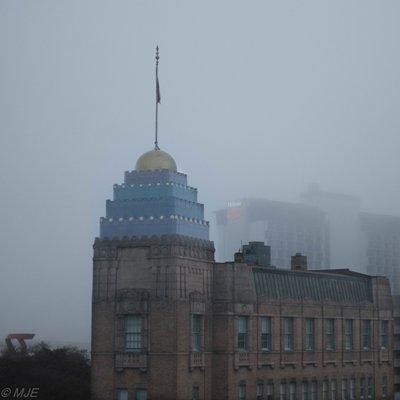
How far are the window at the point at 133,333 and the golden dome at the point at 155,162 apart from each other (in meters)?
10.2

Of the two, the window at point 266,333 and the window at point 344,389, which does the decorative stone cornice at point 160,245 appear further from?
the window at point 344,389

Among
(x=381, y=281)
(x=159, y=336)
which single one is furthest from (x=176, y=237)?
(x=381, y=281)

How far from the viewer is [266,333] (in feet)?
204

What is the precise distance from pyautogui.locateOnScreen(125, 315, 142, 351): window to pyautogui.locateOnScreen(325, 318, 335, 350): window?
66.2ft

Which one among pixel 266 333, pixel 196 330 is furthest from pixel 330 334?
pixel 196 330

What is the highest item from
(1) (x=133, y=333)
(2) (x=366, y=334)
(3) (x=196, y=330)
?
(2) (x=366, y=334)

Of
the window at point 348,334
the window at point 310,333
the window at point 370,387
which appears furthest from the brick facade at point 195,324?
the window at point 370,387

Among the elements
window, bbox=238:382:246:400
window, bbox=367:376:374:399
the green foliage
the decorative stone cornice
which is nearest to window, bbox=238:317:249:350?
window, bbox=238:382:246:400

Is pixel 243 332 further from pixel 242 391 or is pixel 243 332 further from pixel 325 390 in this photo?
pixel 325 390

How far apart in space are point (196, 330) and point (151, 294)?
447cm

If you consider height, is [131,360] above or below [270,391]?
above

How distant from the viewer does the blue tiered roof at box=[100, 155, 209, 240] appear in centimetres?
5534

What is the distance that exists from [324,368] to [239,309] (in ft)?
43.7

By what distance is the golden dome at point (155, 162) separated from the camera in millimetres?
57391
